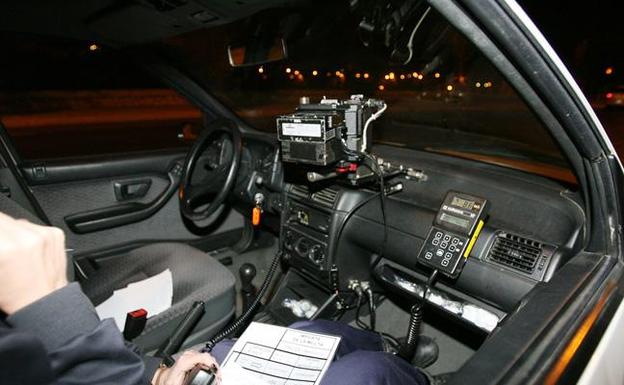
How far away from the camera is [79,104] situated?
17.7m

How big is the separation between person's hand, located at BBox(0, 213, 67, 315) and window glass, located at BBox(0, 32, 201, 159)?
2.17 m

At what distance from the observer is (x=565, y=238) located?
1.53m

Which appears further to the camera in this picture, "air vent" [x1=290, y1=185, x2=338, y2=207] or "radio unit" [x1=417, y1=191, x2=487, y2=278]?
"air vent" [x1=290, y1=185, x2=338, y2=207]

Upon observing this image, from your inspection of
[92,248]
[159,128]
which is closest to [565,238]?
[92,248]

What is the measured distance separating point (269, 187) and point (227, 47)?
2.92 feet

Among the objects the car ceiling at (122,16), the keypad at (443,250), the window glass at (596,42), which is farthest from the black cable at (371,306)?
the window glass at (596,42)

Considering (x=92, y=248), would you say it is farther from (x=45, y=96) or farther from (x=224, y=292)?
(x=45, y=96)

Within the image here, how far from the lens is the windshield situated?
232cm

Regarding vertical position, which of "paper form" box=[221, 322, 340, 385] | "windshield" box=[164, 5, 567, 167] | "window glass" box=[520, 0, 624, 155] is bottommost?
"paper form" box=[221, 322, 340, 385]

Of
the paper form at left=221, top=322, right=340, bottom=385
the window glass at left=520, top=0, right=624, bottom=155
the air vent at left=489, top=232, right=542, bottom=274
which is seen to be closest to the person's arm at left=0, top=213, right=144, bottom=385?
the paper form at left=221, top=322, right=340, bottom=385

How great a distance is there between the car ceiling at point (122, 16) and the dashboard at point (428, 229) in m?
0.92

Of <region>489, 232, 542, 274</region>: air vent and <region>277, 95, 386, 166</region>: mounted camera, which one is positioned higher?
<region>277, 95, 386, 166</region>: mounted camera

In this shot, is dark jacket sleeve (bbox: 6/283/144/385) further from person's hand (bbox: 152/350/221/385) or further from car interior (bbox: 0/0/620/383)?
car interior (bbox: 0/0/620/383)

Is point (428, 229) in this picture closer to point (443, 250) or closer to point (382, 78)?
point (443, 250)
